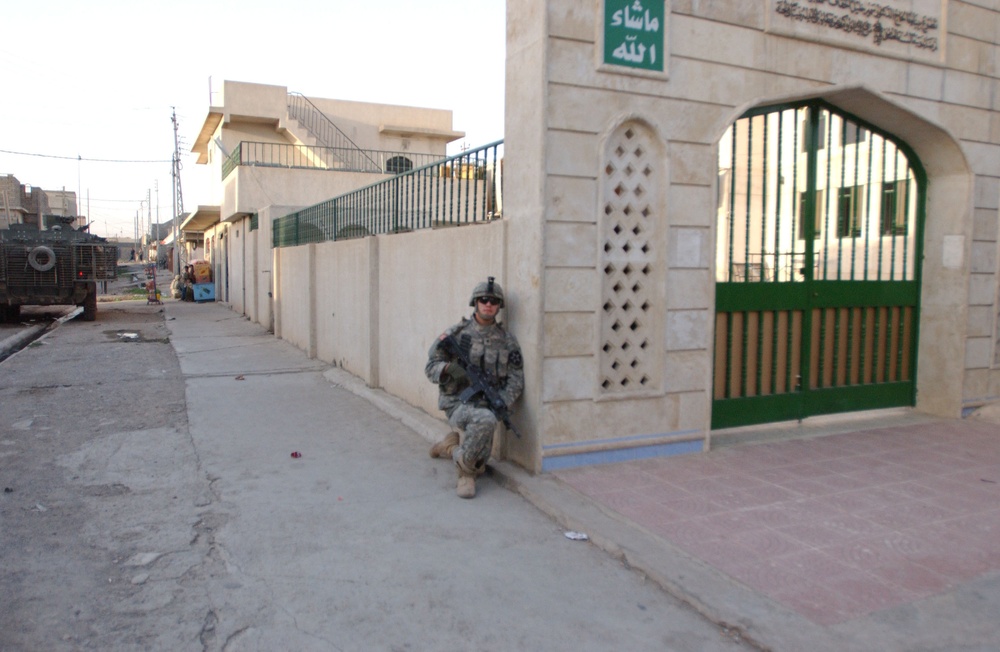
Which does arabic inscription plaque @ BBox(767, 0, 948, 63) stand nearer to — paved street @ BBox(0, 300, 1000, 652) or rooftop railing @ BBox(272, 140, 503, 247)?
rooftop railing @ BBox(272, 140, 503, 247)

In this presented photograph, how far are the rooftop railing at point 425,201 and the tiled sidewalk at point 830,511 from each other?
2.32 meters

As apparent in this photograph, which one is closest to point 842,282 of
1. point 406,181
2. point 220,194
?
point 406,181

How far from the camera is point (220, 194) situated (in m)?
24.2

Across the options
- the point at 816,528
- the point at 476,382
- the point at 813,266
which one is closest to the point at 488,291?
the point at 476,382

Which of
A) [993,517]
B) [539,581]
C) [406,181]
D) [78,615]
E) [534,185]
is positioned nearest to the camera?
[78,615]

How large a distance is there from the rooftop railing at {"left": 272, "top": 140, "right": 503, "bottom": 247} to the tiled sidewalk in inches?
91.3

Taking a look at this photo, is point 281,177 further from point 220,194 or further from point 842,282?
point 842,282

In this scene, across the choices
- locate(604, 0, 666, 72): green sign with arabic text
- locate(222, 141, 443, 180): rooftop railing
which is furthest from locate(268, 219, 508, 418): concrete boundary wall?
locate(222, 141, 443, 180): rooftop railing

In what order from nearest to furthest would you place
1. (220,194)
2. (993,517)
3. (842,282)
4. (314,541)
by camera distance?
1. (314,541)
2. (993,517)
3. (842,282)
4. (220,194)

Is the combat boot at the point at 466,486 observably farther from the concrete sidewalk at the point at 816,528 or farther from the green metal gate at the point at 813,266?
the green metal gate at the point at 813,266

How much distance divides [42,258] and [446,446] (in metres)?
16.1

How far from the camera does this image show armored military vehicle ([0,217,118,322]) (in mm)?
17547

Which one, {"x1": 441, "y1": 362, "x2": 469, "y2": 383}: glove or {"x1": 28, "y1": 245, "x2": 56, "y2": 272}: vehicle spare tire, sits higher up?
{"x1": 28, "y1": 245, "x2": 56, "y2": 272}: vehicle spare tire

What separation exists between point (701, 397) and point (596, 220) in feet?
5.29
